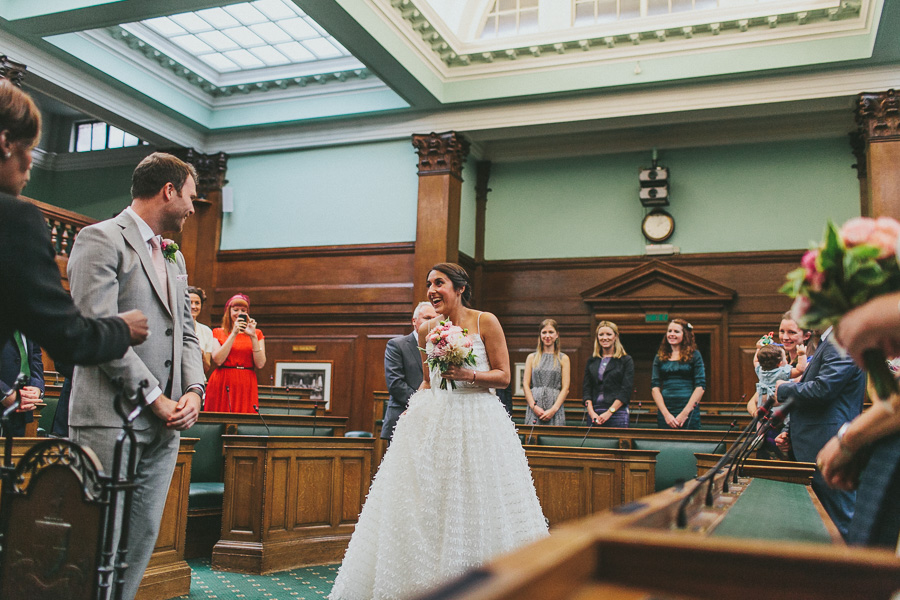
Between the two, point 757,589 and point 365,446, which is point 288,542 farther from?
point 757,589

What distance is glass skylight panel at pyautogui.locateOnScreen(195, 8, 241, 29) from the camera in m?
9.19

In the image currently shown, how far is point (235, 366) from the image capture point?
20.5 feet

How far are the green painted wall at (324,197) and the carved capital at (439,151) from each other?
28 centimetres

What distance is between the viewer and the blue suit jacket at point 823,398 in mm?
3510

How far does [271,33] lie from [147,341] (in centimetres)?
825

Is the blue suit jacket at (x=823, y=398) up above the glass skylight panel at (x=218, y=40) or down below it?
below

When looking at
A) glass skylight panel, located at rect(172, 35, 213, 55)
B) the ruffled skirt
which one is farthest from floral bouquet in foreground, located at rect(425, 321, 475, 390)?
glass skylight panel, located at rect(172, 35, 213, 55)

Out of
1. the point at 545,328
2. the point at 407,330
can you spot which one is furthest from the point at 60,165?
the point at 545,328

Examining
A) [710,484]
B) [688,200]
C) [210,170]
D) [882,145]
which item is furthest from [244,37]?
[710,484]

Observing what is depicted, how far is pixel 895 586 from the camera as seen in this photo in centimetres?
90

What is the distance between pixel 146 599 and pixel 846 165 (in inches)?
385

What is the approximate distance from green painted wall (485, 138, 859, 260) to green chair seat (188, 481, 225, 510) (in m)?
6.95

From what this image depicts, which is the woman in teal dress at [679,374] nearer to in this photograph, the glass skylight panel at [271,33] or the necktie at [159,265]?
the necktie at [159,265]

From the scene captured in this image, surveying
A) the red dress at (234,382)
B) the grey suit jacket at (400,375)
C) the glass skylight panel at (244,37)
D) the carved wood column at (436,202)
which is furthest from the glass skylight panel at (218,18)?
the grey suit jacket at (400,375)
